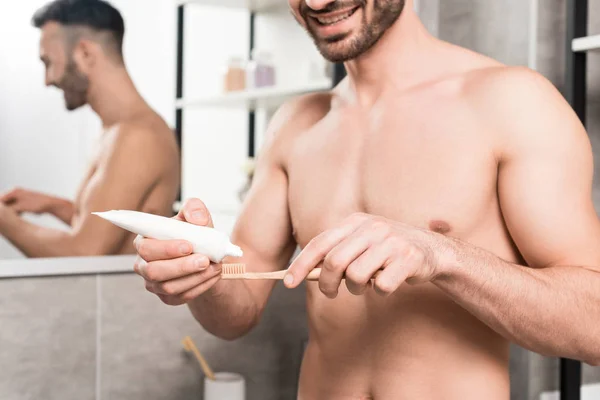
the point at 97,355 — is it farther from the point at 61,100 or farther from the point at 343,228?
the point at 343,228

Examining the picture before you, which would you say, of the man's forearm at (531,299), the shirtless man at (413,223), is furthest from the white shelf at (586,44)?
the man's forearm at (531,299)

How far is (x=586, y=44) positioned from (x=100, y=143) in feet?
→ 2.98

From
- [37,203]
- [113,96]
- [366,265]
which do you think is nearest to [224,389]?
[37,203]

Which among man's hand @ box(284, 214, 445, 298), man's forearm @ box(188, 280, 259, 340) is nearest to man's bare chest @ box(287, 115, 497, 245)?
man's forearm @ box(188, 280, 259, 340)

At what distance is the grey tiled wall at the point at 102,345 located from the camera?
1393mm

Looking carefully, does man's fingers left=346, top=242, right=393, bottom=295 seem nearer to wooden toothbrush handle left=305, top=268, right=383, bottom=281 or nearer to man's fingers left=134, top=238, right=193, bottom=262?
wooden toothbrush handle left=305, top=268, right=383, bottom=281

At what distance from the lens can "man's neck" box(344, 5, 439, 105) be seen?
1.13 m

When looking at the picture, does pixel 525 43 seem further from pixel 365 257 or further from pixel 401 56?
pixel 365 257

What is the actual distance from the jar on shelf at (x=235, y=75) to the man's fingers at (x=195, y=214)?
0.80 metres

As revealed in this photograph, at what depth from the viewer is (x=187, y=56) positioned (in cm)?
157

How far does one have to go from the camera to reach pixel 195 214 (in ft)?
2.75

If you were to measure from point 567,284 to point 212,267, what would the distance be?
42cm

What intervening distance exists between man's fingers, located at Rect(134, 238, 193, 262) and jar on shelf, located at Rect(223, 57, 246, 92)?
2.75 ft

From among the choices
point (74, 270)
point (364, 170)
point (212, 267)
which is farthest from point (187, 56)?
point (212, 267)
